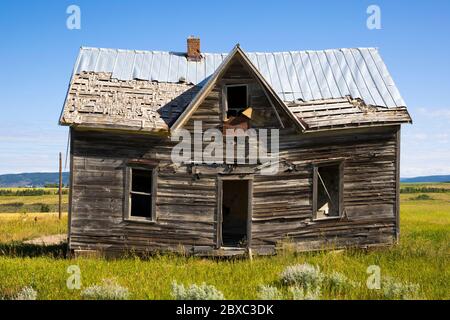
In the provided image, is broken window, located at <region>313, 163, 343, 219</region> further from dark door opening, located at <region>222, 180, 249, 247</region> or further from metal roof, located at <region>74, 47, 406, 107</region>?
dark door opening, located at <region>222, 180, 249, 247</region>

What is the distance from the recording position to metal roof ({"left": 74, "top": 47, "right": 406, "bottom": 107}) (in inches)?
588

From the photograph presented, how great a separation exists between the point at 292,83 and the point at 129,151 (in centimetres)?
574

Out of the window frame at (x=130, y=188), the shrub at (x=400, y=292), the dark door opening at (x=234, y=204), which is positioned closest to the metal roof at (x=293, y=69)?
the window frame at (x=130, y=188)

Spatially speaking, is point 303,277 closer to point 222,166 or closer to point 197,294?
point 197,294

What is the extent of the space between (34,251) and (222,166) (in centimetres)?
668

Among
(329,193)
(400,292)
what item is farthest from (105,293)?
(329,193)
